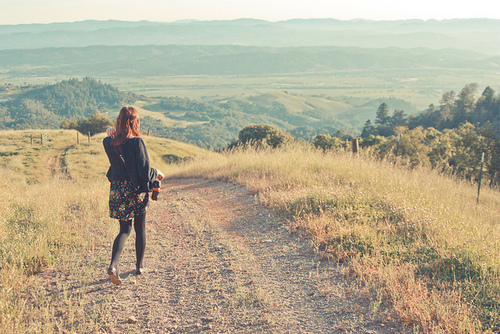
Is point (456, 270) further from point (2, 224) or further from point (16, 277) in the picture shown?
point (2, 224)

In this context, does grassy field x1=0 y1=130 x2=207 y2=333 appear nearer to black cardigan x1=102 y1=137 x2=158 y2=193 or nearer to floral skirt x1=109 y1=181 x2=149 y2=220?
floral skirt x1=109 y1=181 x2=149 y2=220

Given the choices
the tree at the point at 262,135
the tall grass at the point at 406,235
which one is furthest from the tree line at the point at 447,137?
the tree at the point at 262,135

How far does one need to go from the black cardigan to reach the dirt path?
1401 mm

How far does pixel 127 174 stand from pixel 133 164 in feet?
0.58

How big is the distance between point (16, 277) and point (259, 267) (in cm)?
321

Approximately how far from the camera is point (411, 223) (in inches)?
241

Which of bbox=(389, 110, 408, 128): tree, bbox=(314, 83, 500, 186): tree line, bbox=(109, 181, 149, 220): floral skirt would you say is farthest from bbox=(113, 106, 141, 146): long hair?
bbox=(389, 110, 408, 128): tree

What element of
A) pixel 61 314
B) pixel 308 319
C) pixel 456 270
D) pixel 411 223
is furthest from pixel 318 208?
pixel 61 314

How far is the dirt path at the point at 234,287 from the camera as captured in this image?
13.1 ft

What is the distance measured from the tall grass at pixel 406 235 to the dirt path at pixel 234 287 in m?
0.37

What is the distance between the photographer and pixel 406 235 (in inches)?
232

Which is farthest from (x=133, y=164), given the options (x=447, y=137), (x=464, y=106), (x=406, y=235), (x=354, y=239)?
(x=464, y=106)

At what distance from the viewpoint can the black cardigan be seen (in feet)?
15.6

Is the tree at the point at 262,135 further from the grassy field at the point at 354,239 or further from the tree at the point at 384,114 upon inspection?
the tree at the point at 384,114
